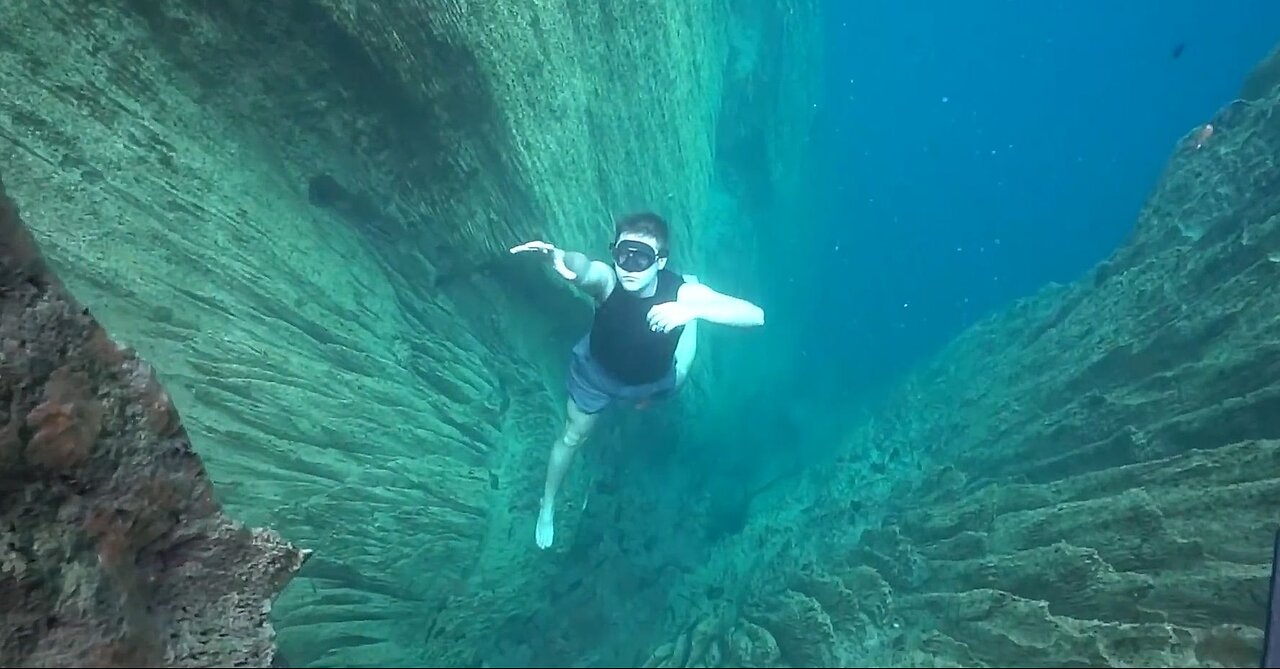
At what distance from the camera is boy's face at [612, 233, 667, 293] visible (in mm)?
4250

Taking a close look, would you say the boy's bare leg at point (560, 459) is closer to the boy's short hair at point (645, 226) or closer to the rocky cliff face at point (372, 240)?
the rocky cliff face at point (372, 240)

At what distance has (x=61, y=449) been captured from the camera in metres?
1.69

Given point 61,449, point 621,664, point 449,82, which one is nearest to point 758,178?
point 621,664

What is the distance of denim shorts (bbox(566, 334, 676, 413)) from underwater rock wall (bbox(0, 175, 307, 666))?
323 centimetres

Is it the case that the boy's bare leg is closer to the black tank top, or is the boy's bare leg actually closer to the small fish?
the black tank top

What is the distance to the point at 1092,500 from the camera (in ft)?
16.5

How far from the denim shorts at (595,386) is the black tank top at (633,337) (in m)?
0.05

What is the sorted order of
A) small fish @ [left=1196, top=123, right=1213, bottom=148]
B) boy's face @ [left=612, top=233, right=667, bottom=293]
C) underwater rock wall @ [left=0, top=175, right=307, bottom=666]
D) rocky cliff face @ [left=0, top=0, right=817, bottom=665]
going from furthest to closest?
small fish @ [left=1196, top=123, right=1213, bottom=148]
boy's face @ [left=612, top=233, right=667, bottom=293]
rocky cliff face @ [left=0, top=0, right=817, bottom=665]
underwater rock wall @ [left=0, top=175, right=307, bottom=666]

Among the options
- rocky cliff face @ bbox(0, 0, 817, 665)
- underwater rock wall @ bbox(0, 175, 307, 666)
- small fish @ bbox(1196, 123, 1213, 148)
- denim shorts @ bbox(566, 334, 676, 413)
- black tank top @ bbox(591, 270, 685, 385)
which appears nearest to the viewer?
underwater rock wall @ bbox(0, 175, 307, 666)

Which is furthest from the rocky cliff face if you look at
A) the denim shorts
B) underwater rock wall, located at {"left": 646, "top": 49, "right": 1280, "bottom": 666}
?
underwater rock wall, located at {"left": 646, "top": 49, "right": 1280, "bottom": 666}

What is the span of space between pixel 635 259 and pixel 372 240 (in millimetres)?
1597

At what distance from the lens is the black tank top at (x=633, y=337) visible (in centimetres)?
467

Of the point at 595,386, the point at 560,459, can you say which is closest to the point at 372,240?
the point at 595,386

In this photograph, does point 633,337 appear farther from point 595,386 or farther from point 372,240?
point 372,240
